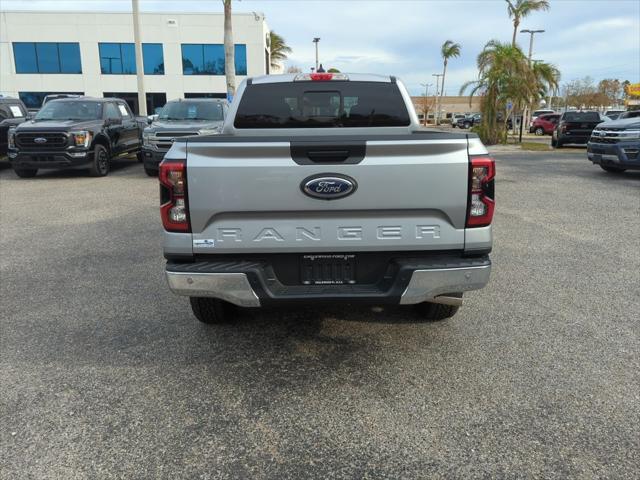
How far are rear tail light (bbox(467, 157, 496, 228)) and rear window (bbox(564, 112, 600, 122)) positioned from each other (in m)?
22.9

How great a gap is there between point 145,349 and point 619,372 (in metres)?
3.27

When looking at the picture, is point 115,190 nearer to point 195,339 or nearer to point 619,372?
point 195,339

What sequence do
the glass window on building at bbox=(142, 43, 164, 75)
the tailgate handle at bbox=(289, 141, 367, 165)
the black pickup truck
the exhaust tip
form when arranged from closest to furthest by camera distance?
the tailgate handle at bbox=(289, 141, 367, 165) → the exhaust tip → the black pickup truck → the glass window on building at bbox=(142, 43, 164, 75)

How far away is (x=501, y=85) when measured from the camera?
25875 mm

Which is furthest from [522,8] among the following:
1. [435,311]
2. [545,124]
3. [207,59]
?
[435,311]

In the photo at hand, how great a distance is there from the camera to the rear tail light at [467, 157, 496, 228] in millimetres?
3137

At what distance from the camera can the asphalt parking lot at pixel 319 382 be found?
8.73 ft

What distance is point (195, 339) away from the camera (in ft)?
13.3

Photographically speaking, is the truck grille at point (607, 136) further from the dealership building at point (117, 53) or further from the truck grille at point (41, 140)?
the dealership building at point (117, 53)

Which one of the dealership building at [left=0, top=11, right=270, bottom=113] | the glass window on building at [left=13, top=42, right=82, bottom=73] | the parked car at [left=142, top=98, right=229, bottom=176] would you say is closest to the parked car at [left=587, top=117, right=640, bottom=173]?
the parked car at [left=142, top=98, right=229, bottom=176]

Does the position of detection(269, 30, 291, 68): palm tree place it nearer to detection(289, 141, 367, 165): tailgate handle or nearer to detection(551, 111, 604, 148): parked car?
detection(551, 111, 604, 148): parked car

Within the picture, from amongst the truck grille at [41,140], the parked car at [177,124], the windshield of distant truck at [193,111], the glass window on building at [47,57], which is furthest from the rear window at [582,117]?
the glass window on building at [47,57]

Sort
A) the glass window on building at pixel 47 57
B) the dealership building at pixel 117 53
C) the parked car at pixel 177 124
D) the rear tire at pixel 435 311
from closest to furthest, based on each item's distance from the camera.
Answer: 1. the rear tire at pixel 435 311
2. the parked car at pixel 177 124
3. the dealership building at pixel 117 53
4. the glass window on building at pixel 47 57

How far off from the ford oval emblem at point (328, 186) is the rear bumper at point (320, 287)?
0.52 m
